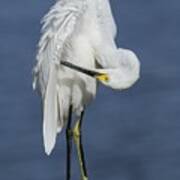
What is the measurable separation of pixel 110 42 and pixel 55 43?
0.28m

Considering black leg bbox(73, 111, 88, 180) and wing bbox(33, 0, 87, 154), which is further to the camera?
black leg bbox(73, 111, 88, 180)

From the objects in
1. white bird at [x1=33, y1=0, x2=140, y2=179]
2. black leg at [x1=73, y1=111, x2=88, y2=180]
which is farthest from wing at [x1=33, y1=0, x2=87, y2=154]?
black leg at [x1=73, y1=111, x2=88, y2=180]

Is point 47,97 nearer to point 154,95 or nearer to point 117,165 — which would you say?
point 117,165

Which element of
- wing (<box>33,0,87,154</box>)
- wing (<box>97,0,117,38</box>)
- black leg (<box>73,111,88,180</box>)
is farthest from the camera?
black leg (<box>73,111,88,180</box>)

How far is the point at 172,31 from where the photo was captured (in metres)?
7.07

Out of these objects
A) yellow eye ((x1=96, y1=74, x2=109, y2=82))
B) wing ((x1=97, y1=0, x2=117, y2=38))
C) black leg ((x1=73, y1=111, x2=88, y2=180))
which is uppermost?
wing ((x1=97, y1=0, x2=117, y2=38))

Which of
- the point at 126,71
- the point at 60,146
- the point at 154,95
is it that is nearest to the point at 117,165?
the point at 60,146

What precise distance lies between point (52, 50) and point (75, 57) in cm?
19

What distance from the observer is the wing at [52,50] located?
461 cm

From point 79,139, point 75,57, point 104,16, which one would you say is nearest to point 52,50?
point 75,57

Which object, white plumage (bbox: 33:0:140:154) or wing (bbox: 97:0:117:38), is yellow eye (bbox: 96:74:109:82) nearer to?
white plumage (bbox: 33:0:140:154)

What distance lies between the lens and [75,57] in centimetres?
479

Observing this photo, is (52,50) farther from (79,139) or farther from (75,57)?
(79,139)

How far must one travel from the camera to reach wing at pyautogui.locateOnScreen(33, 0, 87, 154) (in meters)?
4.61
